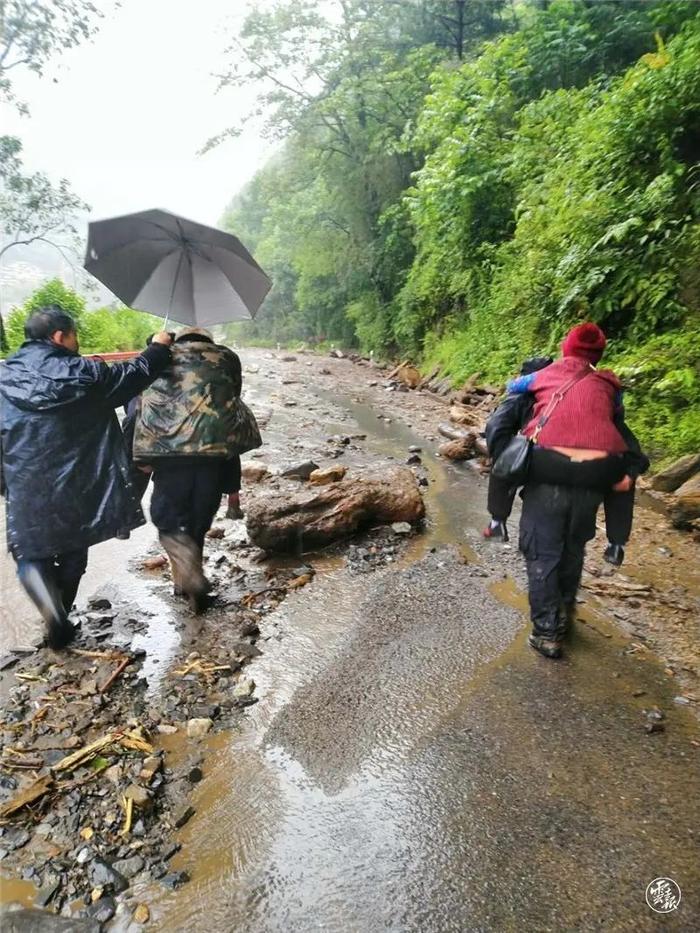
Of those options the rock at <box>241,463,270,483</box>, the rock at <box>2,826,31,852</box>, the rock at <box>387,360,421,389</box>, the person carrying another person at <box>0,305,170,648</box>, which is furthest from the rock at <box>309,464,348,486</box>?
the rock at <box>387,360,421,389</box>

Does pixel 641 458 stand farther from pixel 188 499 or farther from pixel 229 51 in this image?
pixel 229 51

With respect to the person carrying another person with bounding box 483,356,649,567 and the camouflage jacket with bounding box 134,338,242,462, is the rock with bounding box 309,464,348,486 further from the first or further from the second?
the person carrying another person with bounding box 483,356,649,567

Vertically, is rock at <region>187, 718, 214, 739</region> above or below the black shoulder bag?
below

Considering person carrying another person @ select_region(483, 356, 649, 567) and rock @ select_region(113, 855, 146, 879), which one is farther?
person carrying another person @ select_region(483, 356, 649, 567)

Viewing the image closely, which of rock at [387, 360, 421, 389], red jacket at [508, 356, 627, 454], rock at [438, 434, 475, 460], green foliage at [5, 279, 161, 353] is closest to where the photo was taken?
red jacket at [508, 356, 627, 454]

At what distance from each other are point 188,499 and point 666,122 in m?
7.89

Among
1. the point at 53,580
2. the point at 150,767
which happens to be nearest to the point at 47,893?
the point at 150,767

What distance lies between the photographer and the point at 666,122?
700 centimetres

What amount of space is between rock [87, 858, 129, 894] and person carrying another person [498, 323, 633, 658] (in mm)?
2395

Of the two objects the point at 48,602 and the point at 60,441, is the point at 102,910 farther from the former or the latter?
the point at 60,441

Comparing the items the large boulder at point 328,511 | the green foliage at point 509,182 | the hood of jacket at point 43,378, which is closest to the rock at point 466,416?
the green foliage at point 509,182

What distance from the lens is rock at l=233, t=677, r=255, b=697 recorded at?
118 inches

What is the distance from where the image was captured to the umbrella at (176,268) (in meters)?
3.43

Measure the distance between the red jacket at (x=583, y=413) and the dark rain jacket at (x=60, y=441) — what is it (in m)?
2.30
